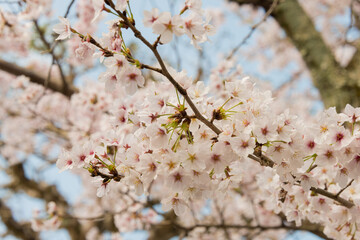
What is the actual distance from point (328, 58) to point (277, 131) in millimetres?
2947

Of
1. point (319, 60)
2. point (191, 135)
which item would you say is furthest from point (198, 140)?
point (319, 60)

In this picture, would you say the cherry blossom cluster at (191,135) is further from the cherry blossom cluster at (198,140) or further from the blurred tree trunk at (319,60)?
the blurred tree trunk at (319,60)

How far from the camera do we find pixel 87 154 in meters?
1.21

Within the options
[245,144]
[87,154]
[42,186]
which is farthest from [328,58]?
[42,186]

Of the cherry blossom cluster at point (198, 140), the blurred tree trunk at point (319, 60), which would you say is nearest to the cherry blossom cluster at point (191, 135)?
the cherry blossom cluster at point (198, 140)

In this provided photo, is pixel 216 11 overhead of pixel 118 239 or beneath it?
overhead

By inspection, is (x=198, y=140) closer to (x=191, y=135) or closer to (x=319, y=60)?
(x=191, y=135)

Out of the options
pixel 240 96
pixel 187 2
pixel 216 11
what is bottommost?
pixel 240 96

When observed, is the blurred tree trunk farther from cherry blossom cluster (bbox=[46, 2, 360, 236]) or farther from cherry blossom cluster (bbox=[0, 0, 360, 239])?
cherry blossom cluster (bbox=[46, 2, 360, 236])

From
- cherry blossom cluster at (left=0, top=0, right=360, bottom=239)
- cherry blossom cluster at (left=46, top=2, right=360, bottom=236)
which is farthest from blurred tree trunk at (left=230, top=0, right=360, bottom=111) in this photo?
cherry blossom cluster at (left=46, top=2, right=360, bottom=236)

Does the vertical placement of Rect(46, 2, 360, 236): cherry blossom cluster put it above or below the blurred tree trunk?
below

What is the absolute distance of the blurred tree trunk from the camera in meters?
3.30

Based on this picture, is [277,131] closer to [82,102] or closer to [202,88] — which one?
[202,88]

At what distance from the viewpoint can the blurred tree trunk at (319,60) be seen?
3298mm
